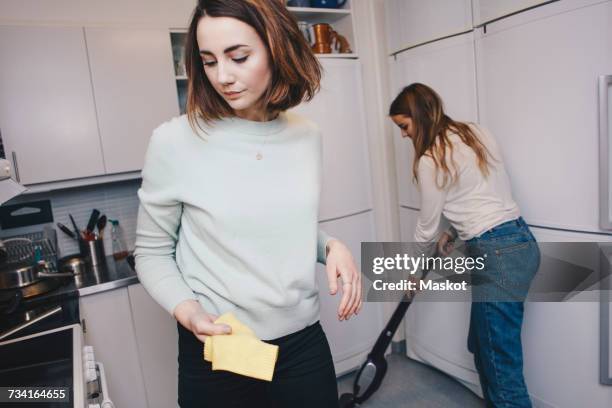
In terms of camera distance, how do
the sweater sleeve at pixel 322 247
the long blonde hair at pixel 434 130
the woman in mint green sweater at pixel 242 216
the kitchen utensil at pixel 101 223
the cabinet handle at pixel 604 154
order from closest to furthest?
the woman in mint green sweater at pixel 242 216 < the sweater sleeve at pixel 322 247 < the cabinet handle at pixel 604 154 < the long blonde hair at pixel 434 130 < the kitchen utensil at pixel 101 223

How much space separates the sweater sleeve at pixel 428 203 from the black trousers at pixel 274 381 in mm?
941

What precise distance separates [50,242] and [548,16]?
2.14 metres

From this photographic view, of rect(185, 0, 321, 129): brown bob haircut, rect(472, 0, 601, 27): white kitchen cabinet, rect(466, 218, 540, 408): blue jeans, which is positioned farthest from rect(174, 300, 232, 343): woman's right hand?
rect(472, 0, 601, 27): white kitchen cabinet

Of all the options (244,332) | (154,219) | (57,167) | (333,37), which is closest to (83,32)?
A: (57,167)

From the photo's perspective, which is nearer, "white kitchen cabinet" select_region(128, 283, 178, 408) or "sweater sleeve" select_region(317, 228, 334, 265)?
"sweater sleeve" select_region(317, 228, 334, 265)

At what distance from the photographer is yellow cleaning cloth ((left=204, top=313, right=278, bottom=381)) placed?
0.73m

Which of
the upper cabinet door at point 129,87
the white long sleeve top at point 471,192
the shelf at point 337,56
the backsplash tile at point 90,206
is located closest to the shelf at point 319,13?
the shelf at point 337,56

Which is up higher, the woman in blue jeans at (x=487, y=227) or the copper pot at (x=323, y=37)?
the copper pot at (x=323, y=37)

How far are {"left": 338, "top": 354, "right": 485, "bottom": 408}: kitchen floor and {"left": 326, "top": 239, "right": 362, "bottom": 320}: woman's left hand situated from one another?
1.46m

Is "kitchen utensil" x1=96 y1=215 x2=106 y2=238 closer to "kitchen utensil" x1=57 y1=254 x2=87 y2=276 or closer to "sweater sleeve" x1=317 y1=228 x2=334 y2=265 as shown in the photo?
"kitchen utensil" x1=57 y1=254 x2=87 y2=276

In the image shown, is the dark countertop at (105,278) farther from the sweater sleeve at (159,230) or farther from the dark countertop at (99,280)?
the sweater sleeve at (159,230)

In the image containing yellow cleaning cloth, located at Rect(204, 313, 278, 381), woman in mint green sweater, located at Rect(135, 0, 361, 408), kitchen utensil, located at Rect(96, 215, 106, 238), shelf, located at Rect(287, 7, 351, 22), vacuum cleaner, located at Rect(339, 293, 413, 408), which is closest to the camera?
yellow cleaning cloth, located at Rect(204, 313, 278, 381)

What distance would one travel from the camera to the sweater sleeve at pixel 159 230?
0.86m

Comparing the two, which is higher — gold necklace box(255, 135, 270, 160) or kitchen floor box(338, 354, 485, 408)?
gold necklace box(255, 135, 270, 160)
